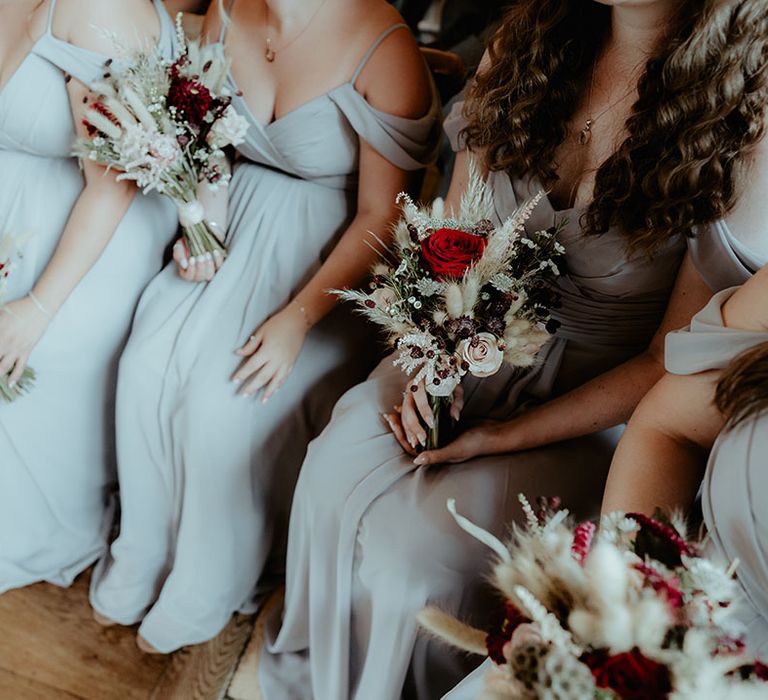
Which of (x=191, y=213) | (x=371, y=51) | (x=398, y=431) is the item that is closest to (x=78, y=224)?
(x=191, y=213)

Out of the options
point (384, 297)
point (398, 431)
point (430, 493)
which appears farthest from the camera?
point (398, 431)

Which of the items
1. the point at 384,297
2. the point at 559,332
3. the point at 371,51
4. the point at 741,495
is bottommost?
the point at 559,332

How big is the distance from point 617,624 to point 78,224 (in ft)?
4.62

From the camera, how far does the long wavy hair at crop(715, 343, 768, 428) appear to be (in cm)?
91

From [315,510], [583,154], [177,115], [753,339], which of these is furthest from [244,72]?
[753,339]

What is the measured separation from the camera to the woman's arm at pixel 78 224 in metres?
1.44

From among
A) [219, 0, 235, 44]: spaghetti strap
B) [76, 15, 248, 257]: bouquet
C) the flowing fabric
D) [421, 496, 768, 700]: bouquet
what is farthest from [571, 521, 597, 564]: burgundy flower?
[219, 0, 235, 44]: spaghetti strap

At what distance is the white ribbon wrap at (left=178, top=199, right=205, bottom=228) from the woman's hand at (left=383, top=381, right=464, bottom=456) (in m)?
0.61

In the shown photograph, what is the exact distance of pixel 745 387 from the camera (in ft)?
3.02

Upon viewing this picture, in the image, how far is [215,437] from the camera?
148 centimetres

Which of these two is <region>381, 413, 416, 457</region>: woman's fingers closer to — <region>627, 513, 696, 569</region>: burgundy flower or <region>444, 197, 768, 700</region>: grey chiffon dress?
<region>444, 197, 768, 700</region>: grey chiffon dress

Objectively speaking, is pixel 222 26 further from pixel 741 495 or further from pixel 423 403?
pixel 741 495

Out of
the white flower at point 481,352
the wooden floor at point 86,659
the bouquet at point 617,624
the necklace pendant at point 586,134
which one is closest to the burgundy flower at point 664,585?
the bouquet at point 617,624

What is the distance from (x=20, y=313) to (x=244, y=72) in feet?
2.31
